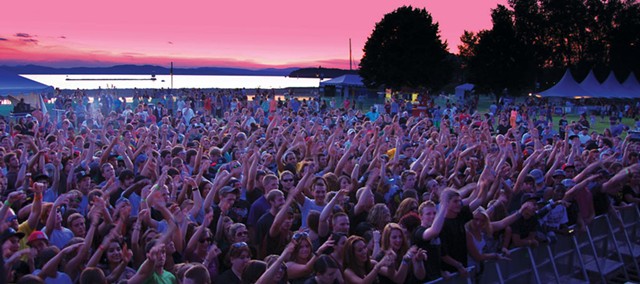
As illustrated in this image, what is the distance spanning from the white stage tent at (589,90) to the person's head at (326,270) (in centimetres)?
4074

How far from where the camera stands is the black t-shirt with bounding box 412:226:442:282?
4590 mm

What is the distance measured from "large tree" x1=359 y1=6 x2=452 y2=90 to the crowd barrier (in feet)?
154

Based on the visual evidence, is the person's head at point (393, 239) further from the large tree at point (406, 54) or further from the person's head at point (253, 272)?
the large tree at point (406, 54)

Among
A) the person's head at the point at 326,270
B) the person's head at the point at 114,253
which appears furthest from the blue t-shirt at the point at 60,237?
the person's head at the point at 326,270

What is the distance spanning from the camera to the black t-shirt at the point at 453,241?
482 centimetres

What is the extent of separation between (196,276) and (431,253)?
1.87 m

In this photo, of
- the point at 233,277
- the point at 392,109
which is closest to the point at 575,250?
the point at 233,277

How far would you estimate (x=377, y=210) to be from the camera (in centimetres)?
533

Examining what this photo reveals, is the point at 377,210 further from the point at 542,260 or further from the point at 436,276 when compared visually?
the point at 542,260

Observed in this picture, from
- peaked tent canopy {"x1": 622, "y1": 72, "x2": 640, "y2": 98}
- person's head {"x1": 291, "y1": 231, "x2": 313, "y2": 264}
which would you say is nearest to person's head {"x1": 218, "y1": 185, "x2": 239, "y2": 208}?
person's head {"x1": 291, "y1": 231, "x2": 313, "y2": 264}

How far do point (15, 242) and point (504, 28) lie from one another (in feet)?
187

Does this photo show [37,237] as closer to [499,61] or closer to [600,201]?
[600,201]

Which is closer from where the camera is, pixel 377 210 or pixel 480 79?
pixel 377 210

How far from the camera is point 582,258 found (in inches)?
247
